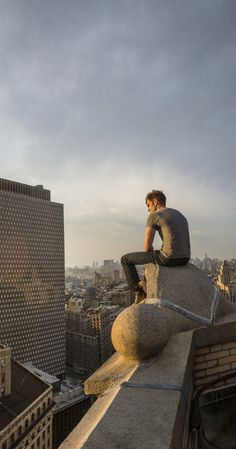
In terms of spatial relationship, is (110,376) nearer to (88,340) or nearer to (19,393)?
(19,393)

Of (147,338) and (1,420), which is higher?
(147,338)

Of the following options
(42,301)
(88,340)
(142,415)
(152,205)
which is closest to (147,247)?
(152,205)

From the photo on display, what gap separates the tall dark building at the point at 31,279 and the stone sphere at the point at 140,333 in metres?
81.7

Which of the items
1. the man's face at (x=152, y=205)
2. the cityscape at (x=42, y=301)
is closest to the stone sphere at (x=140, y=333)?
the man's face at (x=152, y=205)

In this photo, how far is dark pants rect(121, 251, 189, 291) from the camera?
4.32 meters

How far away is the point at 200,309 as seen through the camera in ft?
12.7

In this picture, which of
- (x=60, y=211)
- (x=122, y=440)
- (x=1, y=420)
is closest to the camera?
(x=122, y=440)

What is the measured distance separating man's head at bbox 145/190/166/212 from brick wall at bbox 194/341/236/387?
2156mm

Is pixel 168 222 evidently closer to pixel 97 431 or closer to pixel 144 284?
Answer: pixel 144 284

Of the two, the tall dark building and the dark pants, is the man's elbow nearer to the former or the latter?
the dark pants

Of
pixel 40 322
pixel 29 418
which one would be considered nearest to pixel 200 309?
pixel 29 418

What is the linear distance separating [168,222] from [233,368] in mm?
1940

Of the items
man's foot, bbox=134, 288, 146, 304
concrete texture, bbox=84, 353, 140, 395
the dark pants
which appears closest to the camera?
concrete texture, bbox=84, 353, 140, 395

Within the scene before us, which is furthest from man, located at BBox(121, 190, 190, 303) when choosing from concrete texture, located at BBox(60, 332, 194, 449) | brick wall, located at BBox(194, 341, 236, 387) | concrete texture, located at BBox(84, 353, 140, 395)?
concrete texture, located at BBox(60, 332, 194, 449)
